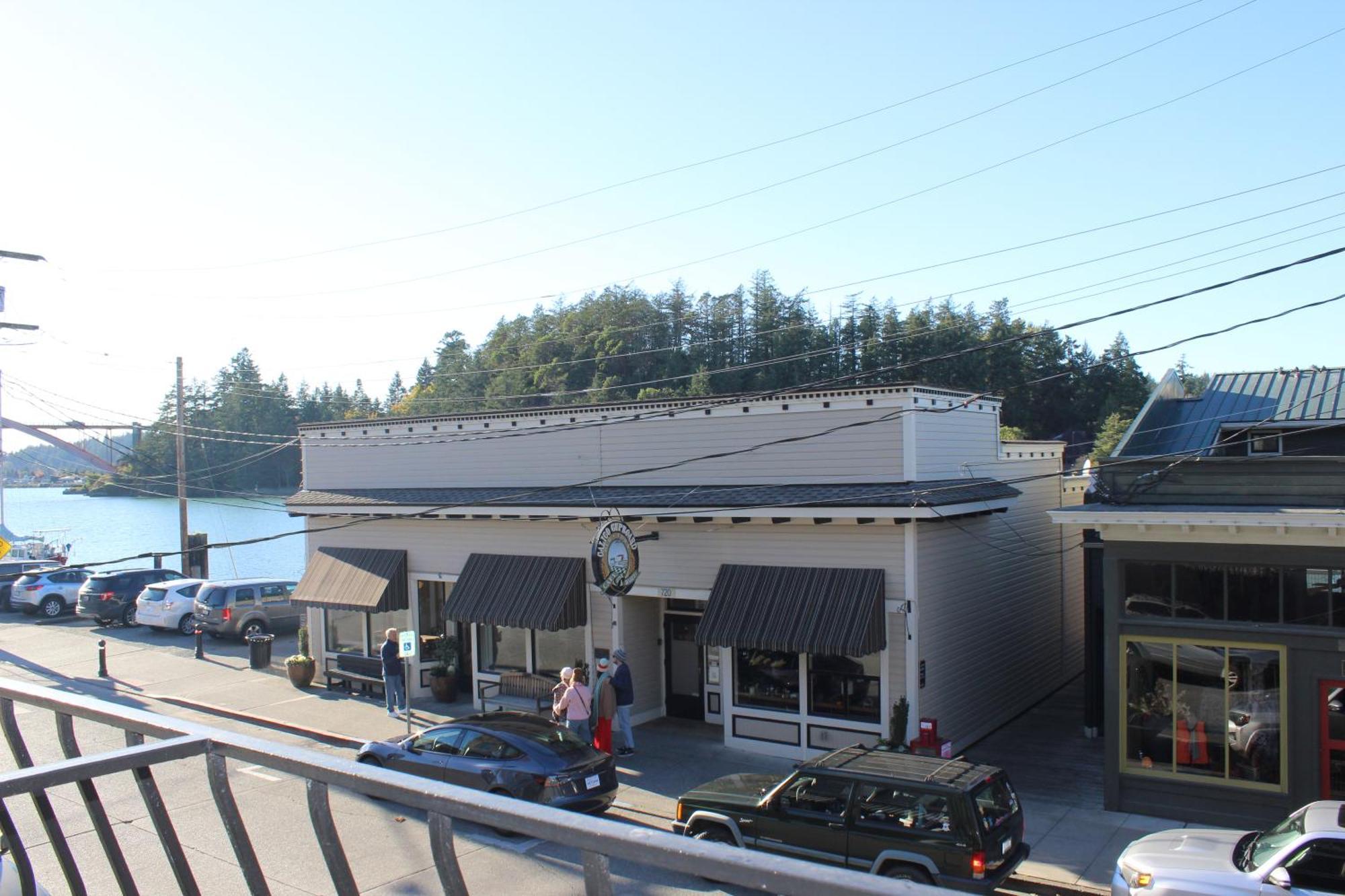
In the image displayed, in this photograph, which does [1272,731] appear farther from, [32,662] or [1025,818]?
[32,662]

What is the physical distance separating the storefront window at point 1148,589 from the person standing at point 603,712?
26.7 ft

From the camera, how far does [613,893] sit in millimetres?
2334

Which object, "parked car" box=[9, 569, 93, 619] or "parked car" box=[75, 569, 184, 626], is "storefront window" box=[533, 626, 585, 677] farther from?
"parked car" box=[9, 569, 93, 619]

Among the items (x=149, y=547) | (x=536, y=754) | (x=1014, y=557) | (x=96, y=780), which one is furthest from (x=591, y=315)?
(x=96, y=780)

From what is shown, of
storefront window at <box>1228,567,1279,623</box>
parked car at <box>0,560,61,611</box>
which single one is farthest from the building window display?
parked car at <box>0,560,61,611</box>

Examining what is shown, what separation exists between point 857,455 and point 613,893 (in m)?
15.2

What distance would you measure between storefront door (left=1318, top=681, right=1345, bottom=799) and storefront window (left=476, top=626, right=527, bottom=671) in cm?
1405

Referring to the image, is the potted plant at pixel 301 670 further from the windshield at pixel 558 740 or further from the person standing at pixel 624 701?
the windshield at pixel 558 740

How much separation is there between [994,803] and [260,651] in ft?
67.4

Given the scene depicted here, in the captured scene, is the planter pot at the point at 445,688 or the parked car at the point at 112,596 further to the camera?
the parked car at the point at 112,596

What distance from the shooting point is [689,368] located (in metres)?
83.0

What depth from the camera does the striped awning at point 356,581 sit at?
22531mm

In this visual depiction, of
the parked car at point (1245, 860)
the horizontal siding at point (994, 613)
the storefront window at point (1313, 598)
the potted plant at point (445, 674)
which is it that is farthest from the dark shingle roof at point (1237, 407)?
the potted plant at point (445, 674)

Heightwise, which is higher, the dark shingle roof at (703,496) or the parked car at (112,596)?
the dark shingle roof at (703,496)
